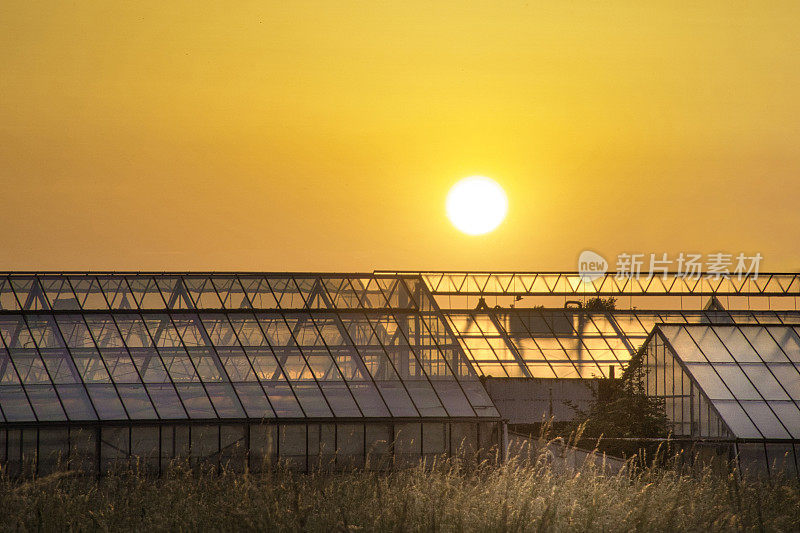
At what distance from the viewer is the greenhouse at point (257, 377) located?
113ft

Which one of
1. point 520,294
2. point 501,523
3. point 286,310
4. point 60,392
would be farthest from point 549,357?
point 501,523

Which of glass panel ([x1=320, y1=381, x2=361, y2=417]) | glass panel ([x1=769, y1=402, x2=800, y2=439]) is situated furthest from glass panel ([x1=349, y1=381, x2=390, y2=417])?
glass panel ([x1=769, y1=402, x2=800, y2=439])

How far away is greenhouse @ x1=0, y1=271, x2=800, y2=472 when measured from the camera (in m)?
34.5

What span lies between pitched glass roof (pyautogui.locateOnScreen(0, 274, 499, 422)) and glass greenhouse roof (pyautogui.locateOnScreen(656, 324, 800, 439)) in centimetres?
790

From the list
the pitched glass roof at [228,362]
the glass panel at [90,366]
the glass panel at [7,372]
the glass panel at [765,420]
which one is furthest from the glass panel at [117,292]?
the glass panel at [765,420]

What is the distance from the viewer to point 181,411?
35.1 meters

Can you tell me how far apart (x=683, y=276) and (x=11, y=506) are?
183 ft

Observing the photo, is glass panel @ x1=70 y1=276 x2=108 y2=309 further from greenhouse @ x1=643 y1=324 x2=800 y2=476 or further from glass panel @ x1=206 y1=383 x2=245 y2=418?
greenhouse @ x1=643 y1=324 x2=800 y2=476

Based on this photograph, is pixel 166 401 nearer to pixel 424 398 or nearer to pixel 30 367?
pixel 30 367

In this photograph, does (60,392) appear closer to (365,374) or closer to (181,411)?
(181,411)

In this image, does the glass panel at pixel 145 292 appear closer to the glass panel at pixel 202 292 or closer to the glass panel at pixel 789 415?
the glass panel at pixel 202 292

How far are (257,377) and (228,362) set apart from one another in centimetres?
143

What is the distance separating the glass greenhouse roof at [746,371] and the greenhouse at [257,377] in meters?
0.08

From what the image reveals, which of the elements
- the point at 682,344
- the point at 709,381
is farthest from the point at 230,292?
the point at 709,381
